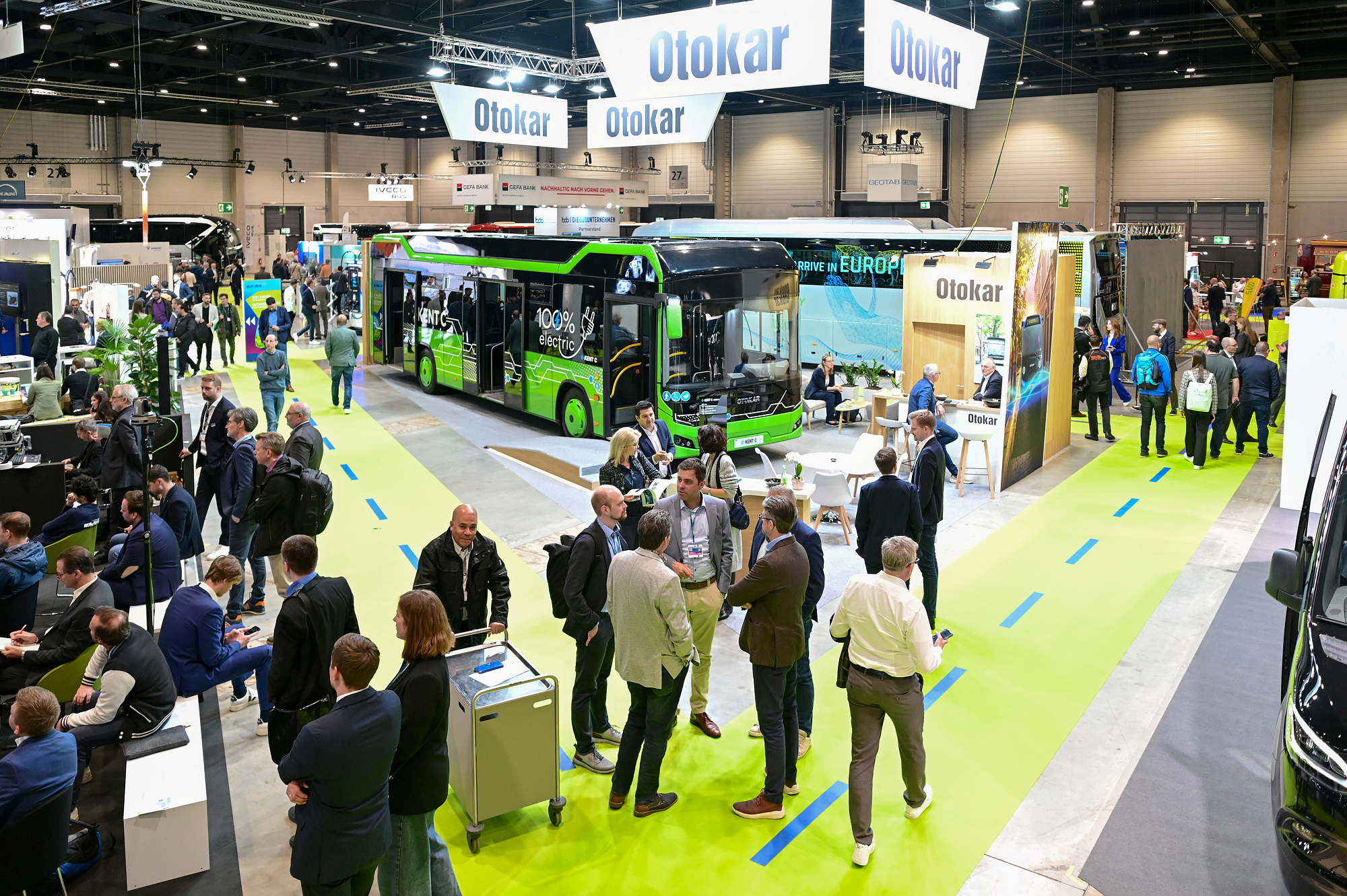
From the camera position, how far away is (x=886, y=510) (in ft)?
22.2

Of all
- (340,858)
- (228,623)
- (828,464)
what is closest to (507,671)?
(340,858)

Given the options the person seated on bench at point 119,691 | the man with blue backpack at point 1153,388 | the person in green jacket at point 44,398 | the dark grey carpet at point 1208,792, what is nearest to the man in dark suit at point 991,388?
the man with blue backpack at point 1153,388

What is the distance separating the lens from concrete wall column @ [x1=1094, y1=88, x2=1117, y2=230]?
94.2 ft

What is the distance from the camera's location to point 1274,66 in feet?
81.1

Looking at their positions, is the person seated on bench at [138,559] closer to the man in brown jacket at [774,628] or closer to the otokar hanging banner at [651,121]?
the man in brown jacket at [774,628]

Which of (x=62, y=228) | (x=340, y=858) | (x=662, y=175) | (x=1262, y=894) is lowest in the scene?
(x=1262, y=894)

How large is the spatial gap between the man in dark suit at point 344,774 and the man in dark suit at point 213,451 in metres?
5.02

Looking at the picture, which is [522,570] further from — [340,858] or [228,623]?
[340,858]

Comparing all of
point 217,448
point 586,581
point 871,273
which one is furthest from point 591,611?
point 871,273

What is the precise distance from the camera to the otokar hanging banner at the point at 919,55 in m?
7.90

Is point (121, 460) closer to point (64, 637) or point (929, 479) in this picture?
point (64, 637)

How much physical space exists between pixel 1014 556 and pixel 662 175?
29724 millimetres

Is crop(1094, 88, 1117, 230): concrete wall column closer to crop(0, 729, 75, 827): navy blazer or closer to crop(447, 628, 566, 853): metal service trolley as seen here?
crop(447, 628, 566, 853): metal service trolley

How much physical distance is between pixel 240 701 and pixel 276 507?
1329mm
